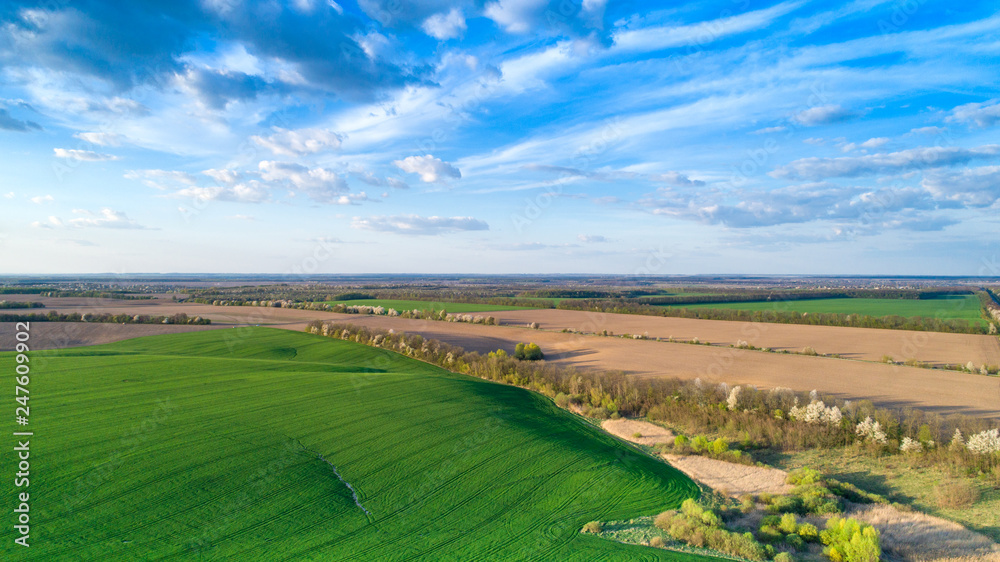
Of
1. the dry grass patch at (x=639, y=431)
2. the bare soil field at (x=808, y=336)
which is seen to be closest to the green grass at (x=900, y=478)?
the dry grass patch at (x=639, y=431)

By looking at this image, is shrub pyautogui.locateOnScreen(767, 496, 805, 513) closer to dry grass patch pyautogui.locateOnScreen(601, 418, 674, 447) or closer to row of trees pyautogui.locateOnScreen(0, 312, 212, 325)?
dry grass patch pyautogui.locateOnScreen(601, 418, 674, 447)

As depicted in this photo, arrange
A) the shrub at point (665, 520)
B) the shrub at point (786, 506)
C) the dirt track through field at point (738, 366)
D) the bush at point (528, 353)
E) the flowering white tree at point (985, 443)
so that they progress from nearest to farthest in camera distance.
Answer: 1. the shrub at point (665, 520)
2. the shrub at point (786, 506)
3. the flowering white tree at point (985, 443)
4. the dirt track through field at point (738, 366)
5. the bush at point (528, 353)

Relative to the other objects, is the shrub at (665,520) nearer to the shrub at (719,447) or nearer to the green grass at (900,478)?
the shrub at (719,447)

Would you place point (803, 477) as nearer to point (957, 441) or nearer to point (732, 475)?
point (732, 475)

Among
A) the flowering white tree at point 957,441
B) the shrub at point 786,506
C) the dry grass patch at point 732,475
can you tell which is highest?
the flowering white tree at point 957,441

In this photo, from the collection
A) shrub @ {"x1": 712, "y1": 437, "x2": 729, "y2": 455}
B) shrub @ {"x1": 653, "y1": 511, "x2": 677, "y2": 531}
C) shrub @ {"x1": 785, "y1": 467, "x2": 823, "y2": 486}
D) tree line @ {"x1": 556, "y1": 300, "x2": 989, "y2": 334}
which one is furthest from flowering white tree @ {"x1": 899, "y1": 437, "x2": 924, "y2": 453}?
tree line @ {"x1": 556, "y1": 300, "x2": 989, "y2": 334}

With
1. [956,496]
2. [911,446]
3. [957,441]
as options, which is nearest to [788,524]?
[956,496]

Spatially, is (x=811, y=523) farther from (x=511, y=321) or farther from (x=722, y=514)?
(x=511, y=321)
